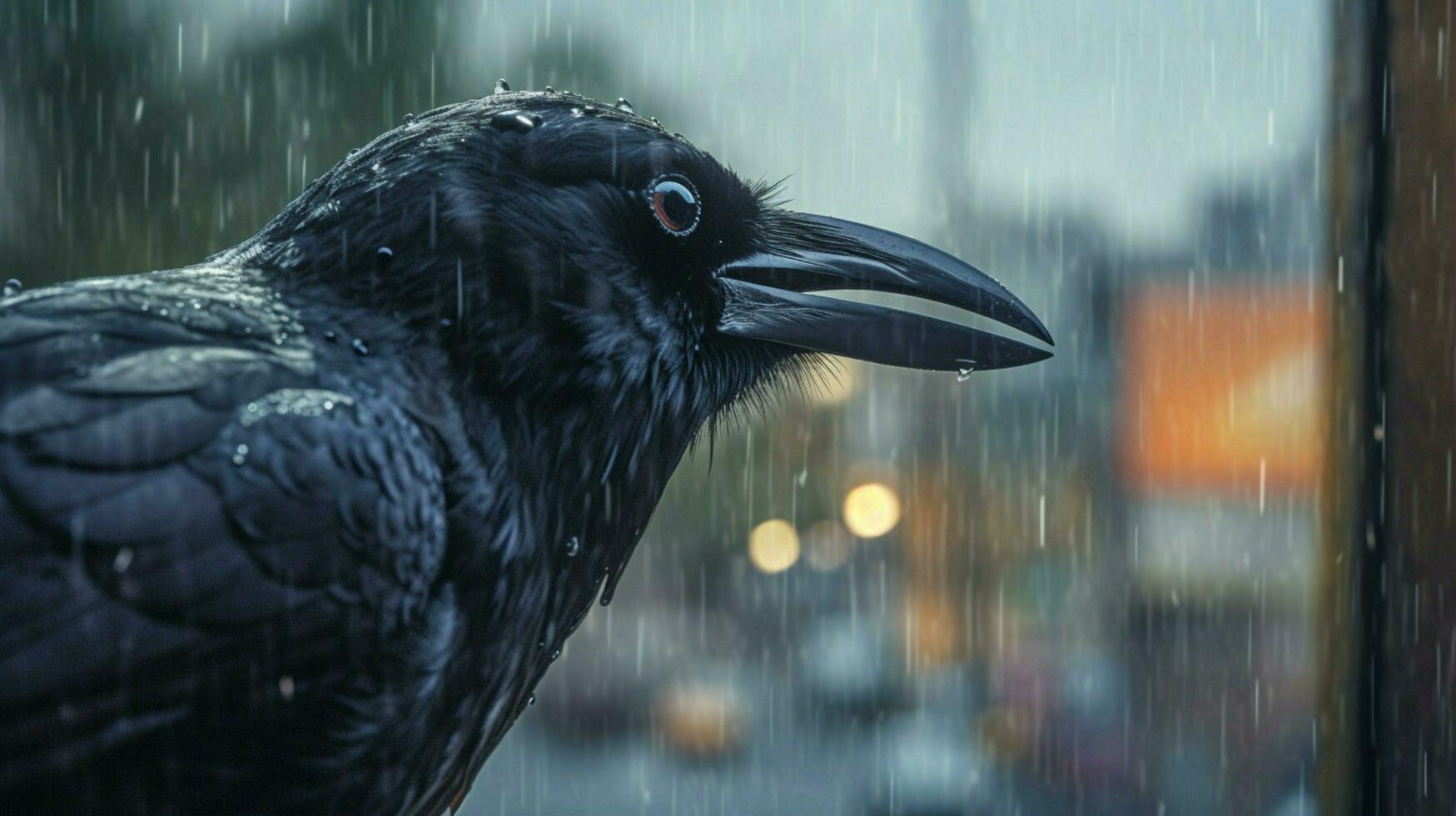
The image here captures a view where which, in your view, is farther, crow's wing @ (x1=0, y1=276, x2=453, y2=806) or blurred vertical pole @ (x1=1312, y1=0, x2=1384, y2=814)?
blurred vertical pole @ (x1=1312, y1=0, x2=1384, y2=814)

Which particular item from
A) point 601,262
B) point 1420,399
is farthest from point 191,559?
point 1420,399

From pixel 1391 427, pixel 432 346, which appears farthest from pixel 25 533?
pixel 1391 427

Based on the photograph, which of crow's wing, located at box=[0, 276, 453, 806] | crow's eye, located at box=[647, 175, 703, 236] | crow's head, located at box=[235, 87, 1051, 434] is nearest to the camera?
crow's wing, located at box=[0, 276, 453, 806]

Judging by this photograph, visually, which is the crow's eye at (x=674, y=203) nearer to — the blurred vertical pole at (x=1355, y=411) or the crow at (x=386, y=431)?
the crow at (x=386, y=431)

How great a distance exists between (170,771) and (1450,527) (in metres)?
1.46

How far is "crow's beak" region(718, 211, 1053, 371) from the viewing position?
1435 millimetres

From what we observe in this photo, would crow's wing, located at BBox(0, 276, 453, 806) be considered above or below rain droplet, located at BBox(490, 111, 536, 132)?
below

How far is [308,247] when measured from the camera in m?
1.30

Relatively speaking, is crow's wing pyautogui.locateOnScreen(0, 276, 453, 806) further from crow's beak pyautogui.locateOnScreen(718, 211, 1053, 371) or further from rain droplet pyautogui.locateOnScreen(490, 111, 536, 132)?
crow's beak pyautogui.locateOnScreen(718, 211, 1053, 371)

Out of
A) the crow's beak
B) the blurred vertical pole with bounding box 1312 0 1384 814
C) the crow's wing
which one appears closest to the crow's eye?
the crow's beak

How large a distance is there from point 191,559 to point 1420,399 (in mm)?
1430

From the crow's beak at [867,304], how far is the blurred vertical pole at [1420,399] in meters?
0.47

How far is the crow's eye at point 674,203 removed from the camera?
4.68 feet

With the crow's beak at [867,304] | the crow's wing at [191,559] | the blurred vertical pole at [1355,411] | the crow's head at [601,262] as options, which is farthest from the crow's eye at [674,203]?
the blurred vertical pole at [1355,411]
